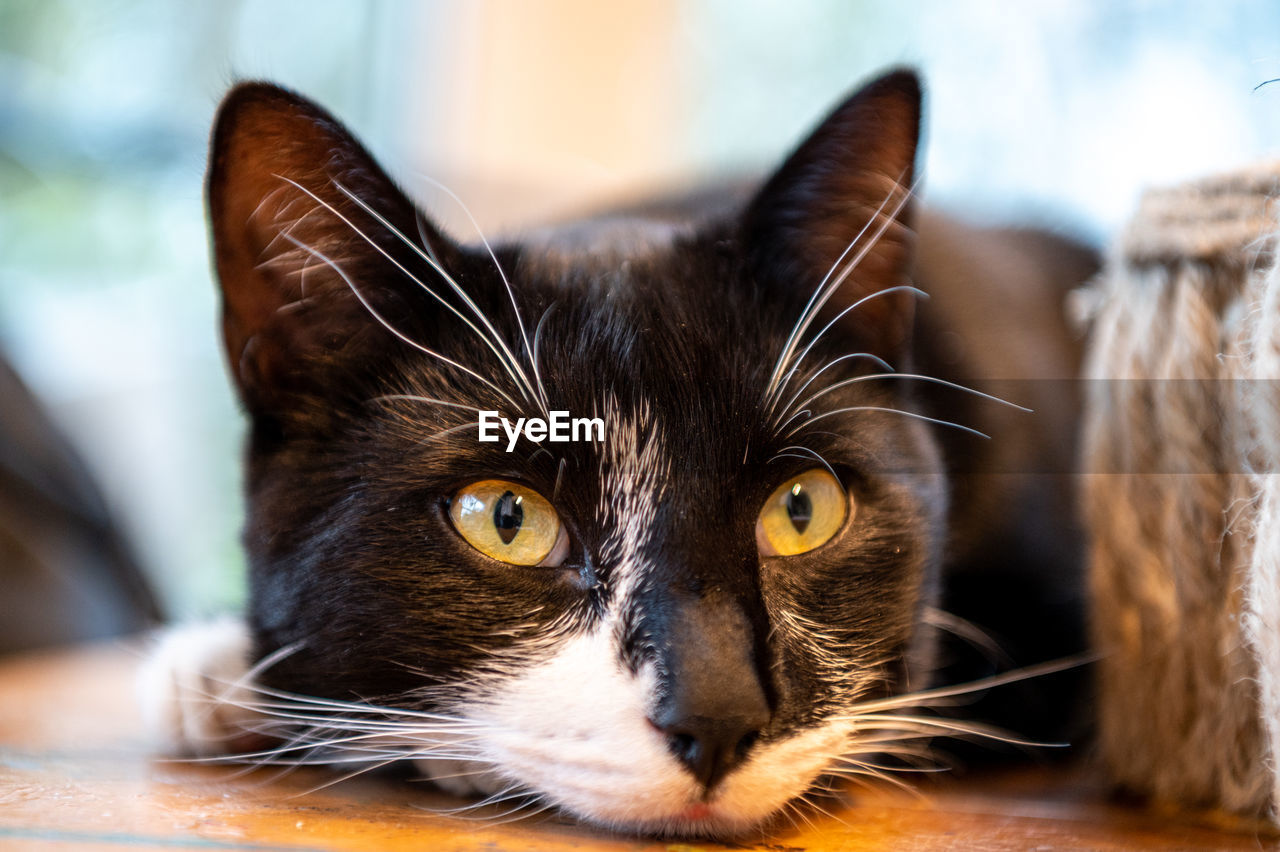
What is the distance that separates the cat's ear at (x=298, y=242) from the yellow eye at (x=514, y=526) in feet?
0.66

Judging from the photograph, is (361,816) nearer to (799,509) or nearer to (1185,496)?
(799,509)

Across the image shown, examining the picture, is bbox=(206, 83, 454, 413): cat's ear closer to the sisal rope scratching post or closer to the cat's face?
the cat's face

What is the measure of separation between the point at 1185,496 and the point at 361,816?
0.80 metres

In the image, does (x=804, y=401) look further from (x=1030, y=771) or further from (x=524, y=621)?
(x=1030, y=771)

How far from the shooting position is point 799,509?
839 millimetres

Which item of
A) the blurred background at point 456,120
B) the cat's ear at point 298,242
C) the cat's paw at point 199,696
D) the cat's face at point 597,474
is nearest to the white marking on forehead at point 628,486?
the cat's face at point 597,474

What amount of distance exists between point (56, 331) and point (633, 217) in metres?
→ 1.33

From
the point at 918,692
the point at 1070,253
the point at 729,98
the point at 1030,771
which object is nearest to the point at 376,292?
the point at 918,692

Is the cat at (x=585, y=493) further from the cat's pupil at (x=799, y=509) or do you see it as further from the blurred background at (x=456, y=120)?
the blurred background at (x=456, y=120)

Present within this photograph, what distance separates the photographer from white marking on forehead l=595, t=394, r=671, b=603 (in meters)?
0.75

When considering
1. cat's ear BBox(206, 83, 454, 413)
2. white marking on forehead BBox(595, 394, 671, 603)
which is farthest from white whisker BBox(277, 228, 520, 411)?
white marking on forehead BBox(595, 394, 671, 603)

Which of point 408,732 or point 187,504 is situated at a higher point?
point 187,504

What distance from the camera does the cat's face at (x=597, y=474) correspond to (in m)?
0.72

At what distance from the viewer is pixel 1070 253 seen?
171 centimetres
